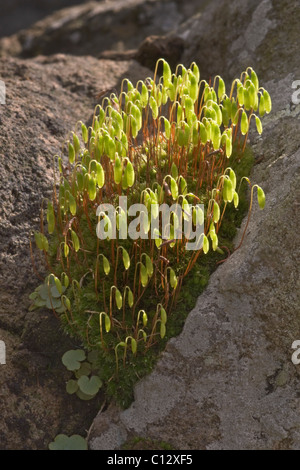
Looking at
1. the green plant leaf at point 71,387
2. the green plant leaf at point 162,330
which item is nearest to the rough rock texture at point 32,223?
the green plant leaf at point 71,387

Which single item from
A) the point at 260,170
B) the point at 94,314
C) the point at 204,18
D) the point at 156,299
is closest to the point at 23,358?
the point at 94,314

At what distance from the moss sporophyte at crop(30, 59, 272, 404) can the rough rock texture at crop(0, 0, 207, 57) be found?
11.0 ft

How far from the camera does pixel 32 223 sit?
3.28 meters

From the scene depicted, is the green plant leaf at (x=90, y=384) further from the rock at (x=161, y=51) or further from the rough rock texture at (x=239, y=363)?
the rock at (x=161, y=51)

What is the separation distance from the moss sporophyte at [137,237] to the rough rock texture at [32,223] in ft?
0.32

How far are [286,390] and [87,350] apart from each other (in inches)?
38.9

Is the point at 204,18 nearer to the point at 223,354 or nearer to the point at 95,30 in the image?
the point at 95,30

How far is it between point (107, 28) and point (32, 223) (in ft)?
12.3

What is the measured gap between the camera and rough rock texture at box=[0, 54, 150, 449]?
2.70 m

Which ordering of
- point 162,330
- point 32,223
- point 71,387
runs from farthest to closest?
point 32,223, point 71,387, point 162,330

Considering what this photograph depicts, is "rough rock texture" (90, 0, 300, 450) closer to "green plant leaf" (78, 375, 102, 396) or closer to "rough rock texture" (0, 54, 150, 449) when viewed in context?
"green plant leaf" (78, 375, 102, 396)

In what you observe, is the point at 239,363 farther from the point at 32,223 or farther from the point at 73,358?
the point at 32,223

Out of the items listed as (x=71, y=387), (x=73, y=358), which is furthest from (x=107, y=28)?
(x=71, y=387)

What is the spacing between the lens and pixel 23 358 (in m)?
2.85
